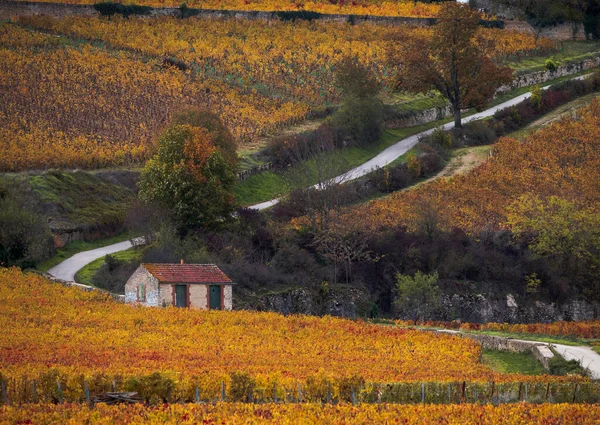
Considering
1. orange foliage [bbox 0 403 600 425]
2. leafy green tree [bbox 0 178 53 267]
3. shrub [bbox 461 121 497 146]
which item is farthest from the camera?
shrub [bbox 461 121 497 146]

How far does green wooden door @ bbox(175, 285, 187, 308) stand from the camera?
5886 cm

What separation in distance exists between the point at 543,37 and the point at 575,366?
259 feet

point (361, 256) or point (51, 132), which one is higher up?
point (51, 132)

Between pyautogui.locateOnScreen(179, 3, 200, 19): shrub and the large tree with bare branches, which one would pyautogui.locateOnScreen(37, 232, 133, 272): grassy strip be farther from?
pyautogui.locateOnScreen(179, 3, 200, 19): shrub

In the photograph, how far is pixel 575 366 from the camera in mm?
43844

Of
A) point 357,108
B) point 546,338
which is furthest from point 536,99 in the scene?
point 546,338

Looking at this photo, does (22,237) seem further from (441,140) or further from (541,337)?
(441,140)

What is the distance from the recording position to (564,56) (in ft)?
369

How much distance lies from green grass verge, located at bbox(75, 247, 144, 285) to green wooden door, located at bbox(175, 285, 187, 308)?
4856 mm

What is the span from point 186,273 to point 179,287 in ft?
2.39

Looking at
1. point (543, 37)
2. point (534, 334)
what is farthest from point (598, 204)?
point (543, 37)

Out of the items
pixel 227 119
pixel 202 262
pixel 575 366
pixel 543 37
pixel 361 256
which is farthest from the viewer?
pixel 543 37

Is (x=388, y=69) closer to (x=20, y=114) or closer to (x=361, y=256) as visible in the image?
(x=20, y=114)

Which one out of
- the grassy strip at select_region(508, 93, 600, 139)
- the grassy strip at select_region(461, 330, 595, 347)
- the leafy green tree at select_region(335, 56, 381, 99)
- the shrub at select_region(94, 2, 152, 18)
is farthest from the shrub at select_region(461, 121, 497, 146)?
the shrub at select_region(94, 2, 152, 18)
